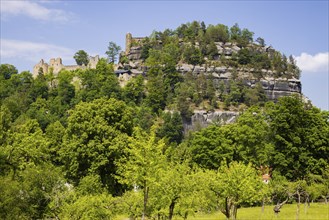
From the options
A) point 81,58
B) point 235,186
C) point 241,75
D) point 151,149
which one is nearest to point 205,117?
point 241,75

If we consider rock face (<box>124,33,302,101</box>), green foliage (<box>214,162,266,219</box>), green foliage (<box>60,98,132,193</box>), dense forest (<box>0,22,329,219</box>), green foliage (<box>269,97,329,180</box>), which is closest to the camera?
dense forest (<box>0,22,329,219</box>)

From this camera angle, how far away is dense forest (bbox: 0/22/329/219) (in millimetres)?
25016

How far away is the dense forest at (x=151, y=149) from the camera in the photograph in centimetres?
2502

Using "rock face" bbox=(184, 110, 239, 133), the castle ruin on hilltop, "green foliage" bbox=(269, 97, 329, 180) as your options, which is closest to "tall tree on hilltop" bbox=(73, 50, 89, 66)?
the castle ruin on hilltop

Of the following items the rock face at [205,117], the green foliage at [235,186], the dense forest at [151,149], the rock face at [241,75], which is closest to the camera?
the dense forest at [151,149]

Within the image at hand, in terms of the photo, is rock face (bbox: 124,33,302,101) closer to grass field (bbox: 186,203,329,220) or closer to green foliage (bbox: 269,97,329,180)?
green foliage (bbox: 269,97,329,180)

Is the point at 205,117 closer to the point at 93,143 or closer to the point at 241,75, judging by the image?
the point at 241,75

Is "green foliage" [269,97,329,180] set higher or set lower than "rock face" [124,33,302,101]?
lower

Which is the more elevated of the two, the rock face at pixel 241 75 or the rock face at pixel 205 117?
the rock face at pixel 241 75

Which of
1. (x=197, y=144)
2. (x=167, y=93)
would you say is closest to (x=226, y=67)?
(x=167, y=93)

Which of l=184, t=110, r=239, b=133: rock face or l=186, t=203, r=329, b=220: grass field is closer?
l=186, t=203, r=329, b=220: grass field

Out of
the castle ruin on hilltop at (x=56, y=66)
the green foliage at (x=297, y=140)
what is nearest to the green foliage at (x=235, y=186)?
the green foliage at (x=297, y=140)

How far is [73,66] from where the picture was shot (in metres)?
146

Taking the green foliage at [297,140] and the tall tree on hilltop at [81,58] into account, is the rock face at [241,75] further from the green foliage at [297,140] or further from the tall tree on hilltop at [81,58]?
the green foliage at [297,140]
